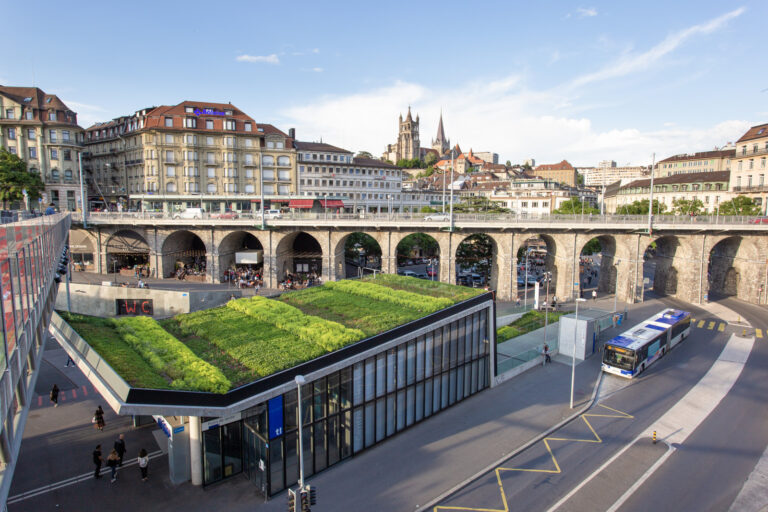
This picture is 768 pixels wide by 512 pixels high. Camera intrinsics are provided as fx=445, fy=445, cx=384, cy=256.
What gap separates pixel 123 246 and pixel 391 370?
4920 centimetres

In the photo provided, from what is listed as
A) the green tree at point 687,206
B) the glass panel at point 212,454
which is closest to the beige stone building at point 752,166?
the green tree at point 687,206

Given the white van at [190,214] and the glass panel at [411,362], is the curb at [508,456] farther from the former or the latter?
the white van at [190,214]

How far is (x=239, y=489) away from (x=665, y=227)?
1884 inches

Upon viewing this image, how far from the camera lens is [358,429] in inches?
794

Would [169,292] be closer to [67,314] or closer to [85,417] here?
[85,417]

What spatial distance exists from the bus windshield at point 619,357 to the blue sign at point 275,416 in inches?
915

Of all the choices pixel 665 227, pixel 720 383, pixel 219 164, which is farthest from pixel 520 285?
pixel 219 164

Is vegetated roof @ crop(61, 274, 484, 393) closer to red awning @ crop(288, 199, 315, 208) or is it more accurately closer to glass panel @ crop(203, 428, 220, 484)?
glass panel @ crop(203, 428, 220, 484)

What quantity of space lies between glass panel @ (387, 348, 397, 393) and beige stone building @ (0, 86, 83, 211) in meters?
65.3

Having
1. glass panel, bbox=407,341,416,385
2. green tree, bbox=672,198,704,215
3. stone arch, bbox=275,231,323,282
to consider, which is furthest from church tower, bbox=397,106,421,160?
glass panel, bbox=407,341,416,385

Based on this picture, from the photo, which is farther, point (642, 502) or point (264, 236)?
point (264, 236)

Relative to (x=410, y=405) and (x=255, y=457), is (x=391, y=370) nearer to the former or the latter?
(x=410, y=405)

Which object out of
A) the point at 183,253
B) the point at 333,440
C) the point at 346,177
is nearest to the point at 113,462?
the point at 333,440

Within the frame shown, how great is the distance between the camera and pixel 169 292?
133 feet
